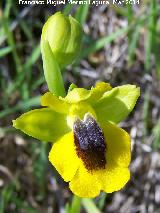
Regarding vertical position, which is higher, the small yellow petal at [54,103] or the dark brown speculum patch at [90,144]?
the small yellow petal at [54,103]

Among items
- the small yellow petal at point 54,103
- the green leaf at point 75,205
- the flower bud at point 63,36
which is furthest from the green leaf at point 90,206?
the flower bud at point 63,36

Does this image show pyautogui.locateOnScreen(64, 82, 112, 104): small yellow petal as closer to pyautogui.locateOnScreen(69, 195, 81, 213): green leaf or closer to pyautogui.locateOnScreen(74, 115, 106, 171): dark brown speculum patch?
pyautogui.locateOnScreen(74, 115, 106, 171): dark brown speculum patch

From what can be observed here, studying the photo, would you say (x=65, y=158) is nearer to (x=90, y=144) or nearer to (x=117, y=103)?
(x=90, y=144)

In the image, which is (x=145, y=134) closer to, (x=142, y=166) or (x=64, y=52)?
(x=142, y=166)

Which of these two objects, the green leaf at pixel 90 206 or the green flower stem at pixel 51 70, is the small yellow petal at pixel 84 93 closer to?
the green flower stem at pixel 51 70

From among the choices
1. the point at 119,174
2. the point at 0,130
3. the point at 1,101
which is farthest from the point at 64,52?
→ the point at 1,101

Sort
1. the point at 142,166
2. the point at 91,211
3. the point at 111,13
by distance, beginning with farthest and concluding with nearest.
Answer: the point at 111,13 < the point at 142,166 < the point at 91,211

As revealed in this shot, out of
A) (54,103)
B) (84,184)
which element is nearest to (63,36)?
(54,103)
